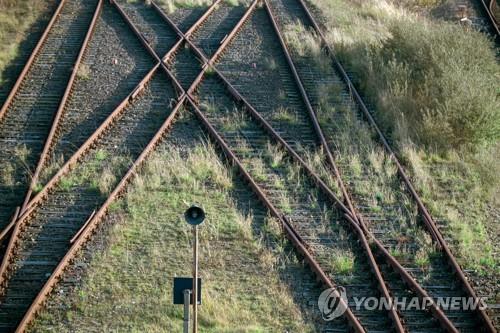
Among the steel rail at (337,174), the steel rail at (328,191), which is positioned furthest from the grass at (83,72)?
the steel rail at (337,174)

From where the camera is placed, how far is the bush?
1397 centimetres

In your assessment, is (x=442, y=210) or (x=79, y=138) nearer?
(x=442, y=210)

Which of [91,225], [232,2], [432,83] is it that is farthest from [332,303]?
[232,2]

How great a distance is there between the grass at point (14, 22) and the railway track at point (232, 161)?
283 cm

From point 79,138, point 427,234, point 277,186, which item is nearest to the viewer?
point 427,234

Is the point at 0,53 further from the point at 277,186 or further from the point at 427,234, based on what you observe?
the point at 427,234

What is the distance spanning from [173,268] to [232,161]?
3125mm

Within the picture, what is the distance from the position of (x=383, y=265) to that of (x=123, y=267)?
3849 millimetres

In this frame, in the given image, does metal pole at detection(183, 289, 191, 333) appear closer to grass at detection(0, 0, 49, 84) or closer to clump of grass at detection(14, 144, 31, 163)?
clump of grass at detection(14, 144, 31, 163)

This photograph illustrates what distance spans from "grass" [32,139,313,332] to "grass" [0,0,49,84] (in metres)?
6.02

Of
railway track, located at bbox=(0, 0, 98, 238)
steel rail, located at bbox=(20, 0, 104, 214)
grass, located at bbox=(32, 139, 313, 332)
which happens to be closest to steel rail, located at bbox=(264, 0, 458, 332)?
grass, located at bbox=(32, 139, 313, 332)

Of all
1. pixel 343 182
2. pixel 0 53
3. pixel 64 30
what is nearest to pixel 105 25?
pixel 64 30

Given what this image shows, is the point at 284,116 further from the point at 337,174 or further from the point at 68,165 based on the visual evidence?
the point at 68,165

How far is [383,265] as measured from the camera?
1078cm
